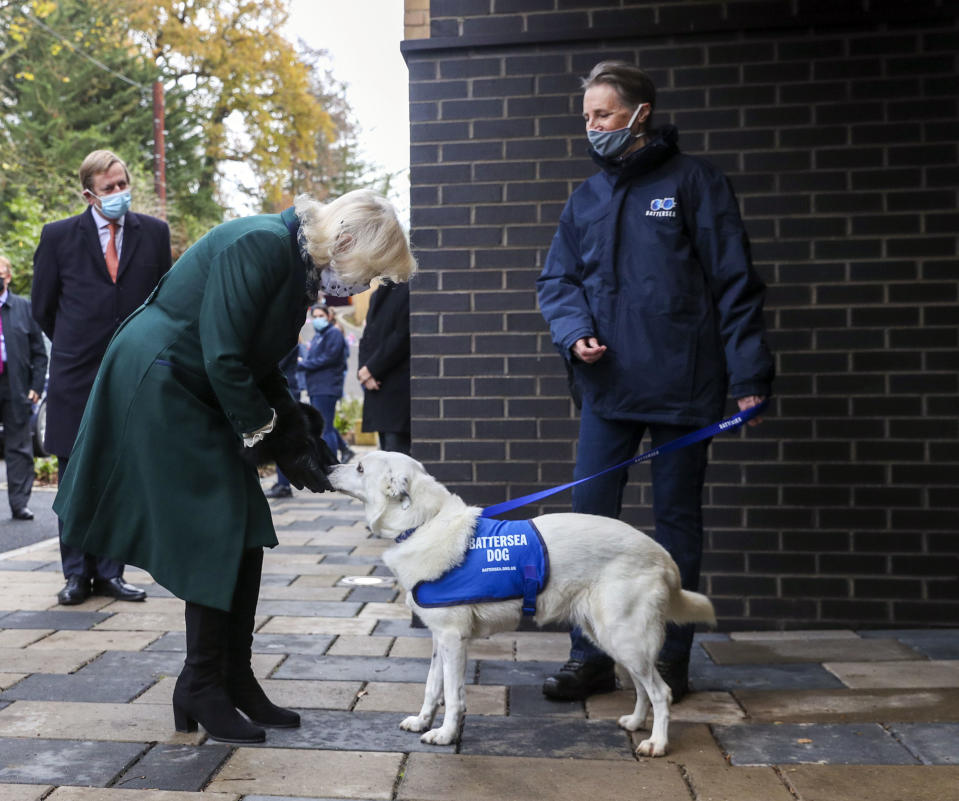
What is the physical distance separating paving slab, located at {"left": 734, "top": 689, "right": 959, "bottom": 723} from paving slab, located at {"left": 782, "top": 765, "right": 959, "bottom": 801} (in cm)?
47

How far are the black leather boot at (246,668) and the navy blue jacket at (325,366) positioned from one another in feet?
26.6

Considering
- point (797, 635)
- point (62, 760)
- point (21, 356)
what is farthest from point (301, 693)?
point (21, 356)

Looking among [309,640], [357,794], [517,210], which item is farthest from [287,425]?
[517,210]

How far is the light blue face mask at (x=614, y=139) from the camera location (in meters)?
3.83

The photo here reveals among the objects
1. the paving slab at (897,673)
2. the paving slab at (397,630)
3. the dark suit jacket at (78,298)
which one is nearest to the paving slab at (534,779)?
the paving slab at (897,673)

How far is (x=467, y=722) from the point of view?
349 cm

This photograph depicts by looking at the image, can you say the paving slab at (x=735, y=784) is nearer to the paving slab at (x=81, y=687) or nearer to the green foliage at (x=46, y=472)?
the paving slab at (x=81, y=687)

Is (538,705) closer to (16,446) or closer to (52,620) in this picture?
(52,620)

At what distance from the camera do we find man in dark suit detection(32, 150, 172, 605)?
17.2ft

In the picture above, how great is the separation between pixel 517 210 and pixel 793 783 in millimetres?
2873

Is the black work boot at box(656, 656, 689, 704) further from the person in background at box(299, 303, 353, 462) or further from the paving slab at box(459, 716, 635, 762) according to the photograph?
the person in background at box(299, 303, 353, 462)

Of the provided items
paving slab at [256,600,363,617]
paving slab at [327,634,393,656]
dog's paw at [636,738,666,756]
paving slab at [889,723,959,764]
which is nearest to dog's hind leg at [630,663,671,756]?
dog's paw at [636,738,666,756]

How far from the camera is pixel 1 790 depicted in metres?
2.78

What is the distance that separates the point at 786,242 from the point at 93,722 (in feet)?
11.5
